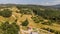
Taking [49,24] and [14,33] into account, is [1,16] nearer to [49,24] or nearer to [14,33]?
[49,24]

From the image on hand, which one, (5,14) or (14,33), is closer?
(14,33)

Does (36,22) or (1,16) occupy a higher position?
(1,16)

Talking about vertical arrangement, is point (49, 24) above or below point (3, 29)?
below

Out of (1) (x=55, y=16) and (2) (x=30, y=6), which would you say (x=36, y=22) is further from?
(2) (x=30, y=6)

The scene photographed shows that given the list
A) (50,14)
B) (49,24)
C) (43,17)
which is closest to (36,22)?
(49,24)

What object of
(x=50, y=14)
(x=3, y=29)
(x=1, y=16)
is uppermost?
(x=3, y=29)

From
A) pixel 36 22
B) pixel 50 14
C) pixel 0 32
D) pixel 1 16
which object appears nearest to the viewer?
pixel 0 32

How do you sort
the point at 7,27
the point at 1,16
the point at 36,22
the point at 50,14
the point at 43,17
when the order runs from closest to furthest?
the point at 7,27, the point at 1,16, the point at 36,22, the point at 43,17, the point at 50,14

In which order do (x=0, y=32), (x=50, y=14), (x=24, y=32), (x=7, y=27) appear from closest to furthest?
(x=0, y=32) → (x=7, y=27) → (x=24, y=32) → (x=50, y=14)

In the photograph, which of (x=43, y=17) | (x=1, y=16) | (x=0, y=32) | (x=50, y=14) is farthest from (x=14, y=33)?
(x=50, y=14)

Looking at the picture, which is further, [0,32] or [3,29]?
[3,29]
